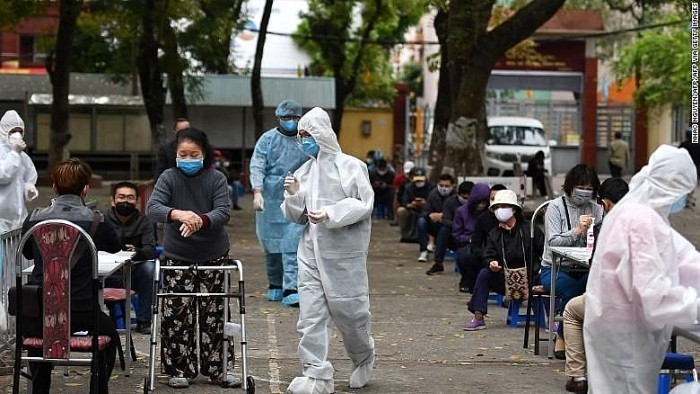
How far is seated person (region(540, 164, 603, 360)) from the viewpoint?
977 cm

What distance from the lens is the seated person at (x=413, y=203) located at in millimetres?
18766

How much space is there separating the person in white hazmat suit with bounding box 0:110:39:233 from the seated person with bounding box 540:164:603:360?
14.9 feet

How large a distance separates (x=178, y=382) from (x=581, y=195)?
10.7 ft

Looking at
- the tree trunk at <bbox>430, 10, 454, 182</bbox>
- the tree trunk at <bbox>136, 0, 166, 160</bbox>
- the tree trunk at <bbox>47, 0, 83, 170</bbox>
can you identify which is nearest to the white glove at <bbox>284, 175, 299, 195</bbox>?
the tree trunk at <bbox>430, 10, 454, 182</bbox>

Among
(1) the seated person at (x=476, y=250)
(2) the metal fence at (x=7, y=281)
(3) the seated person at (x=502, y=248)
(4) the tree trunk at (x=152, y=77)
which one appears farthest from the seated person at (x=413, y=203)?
(2) the metal fence at (x=7, y=281)

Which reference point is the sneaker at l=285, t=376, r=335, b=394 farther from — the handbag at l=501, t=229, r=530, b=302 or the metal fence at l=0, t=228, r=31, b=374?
the handbag at l=501, t=229, r=530, b=302

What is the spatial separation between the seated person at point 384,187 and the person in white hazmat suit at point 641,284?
1871 centimetres

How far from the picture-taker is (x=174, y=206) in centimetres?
857

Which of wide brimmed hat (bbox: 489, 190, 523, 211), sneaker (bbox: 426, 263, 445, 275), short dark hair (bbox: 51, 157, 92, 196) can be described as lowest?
sneaker (bbox: 426, 263, 445, 275)

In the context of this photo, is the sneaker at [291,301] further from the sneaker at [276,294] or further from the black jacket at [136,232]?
the black jacket at [136,232]

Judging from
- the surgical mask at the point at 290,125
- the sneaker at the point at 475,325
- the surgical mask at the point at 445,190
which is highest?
the surgical mask at the point at 290,125

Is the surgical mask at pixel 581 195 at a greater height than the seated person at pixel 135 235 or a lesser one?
greater

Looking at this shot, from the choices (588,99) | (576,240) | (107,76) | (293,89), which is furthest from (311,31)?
(576,240)

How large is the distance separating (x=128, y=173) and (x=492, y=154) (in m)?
11.4
